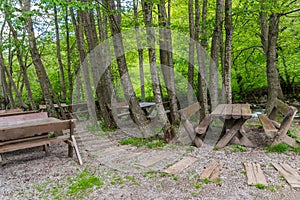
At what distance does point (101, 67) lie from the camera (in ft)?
23.5

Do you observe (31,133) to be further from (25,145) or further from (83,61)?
(83,61)

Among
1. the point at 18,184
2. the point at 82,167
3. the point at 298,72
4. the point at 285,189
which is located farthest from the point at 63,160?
the point at 298,72

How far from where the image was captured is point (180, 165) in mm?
3463

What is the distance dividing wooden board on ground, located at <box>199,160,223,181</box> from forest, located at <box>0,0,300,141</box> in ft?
4.75

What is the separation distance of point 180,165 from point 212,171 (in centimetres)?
52

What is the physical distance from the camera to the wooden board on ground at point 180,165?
3253mm

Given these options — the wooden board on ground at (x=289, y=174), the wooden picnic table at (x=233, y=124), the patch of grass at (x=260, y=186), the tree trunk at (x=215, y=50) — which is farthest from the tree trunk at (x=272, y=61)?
the patch of grass at (x=260, y=186)

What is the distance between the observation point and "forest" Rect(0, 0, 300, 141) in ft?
16.5

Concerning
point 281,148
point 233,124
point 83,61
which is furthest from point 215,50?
point 83,61

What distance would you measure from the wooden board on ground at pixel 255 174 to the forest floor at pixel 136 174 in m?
0.06

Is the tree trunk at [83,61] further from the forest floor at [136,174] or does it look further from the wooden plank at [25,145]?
the wooden plank at [25,145]

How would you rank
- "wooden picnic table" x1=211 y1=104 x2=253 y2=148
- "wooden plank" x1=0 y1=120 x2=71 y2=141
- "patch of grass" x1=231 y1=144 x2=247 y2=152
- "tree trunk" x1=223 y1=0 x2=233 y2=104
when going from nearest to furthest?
"wooden plank" x1=0 y1=120 x2=71 y2=141
"wooden picnic table" x1=211 y1=104 x2=253 y2=148
"patch of grass" x1=231 y1=144 x2=247 y2=152
"tree trunk" x1=223 y1=0 x2=233 y2=104

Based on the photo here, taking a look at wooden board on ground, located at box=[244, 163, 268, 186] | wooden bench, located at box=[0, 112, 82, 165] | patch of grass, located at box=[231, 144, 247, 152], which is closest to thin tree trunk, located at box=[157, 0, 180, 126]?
patch of grass, located at box=[231, 144, 247, 152]

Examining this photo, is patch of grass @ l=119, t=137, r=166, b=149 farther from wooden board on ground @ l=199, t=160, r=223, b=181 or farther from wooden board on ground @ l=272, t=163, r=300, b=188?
wooden board on ground @ l=272, t=163, r=300, b=188
